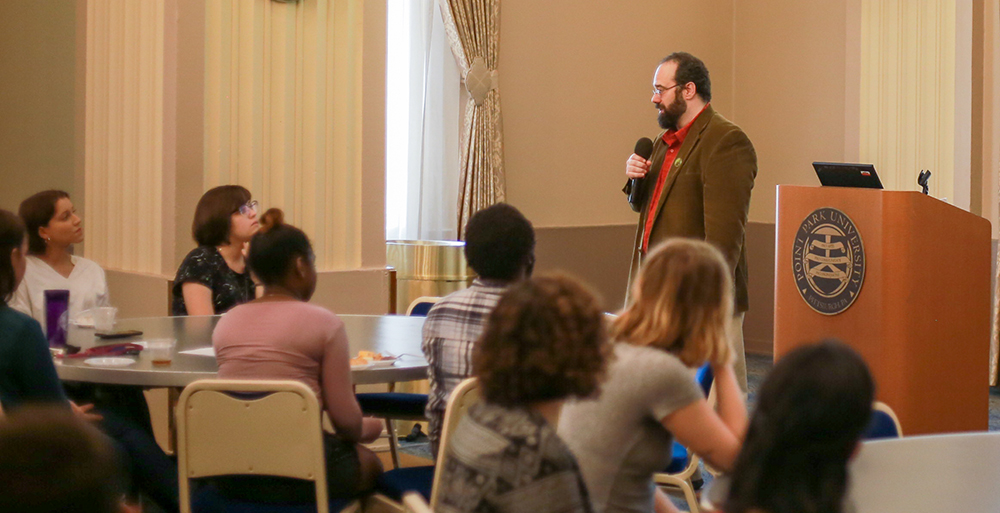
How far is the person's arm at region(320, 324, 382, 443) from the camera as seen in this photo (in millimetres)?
2180

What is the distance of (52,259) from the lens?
339 centimetres

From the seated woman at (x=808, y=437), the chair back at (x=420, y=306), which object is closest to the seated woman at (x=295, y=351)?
the seated woman at (x=808, y=437)

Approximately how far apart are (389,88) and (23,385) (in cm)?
392

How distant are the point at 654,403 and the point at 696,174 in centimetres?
211

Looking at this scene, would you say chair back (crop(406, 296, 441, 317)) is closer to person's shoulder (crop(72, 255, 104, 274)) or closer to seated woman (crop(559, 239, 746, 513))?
person's shoulder (crop(72, 255, 104, 274))

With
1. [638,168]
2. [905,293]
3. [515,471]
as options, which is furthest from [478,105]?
[515,471]

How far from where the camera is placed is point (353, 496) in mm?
2199

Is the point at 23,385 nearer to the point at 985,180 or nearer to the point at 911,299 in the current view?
the point at 911,299

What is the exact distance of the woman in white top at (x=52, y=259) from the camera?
3.30 m

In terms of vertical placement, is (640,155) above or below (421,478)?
above

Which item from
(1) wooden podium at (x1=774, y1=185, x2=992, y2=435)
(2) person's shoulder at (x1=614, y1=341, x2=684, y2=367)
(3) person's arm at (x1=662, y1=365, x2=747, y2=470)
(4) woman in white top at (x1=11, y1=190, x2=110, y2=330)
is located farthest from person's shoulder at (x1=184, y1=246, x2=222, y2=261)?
(3) person's arm at (x1=662, y1=365, x2=747, y2=470)

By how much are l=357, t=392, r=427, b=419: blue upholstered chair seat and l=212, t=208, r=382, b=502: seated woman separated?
0.68 metres

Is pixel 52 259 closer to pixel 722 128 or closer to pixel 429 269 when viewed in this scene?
pixel 429 269

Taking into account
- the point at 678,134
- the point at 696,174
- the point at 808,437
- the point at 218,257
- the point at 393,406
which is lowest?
the point at 393,406
